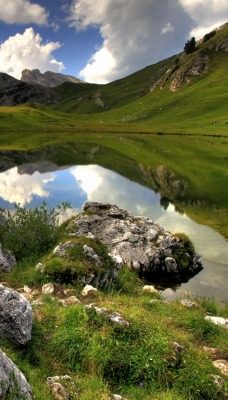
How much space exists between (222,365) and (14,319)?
20.9 feet

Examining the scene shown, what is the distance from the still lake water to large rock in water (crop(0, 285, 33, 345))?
13263 millimetres

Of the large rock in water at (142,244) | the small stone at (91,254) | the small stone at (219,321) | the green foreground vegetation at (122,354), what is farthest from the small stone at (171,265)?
the green foreground vegetation at (122,354)

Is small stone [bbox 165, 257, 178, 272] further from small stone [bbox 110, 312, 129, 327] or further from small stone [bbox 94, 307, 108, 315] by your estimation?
small stone [bbox 110, 312, 129, 327]

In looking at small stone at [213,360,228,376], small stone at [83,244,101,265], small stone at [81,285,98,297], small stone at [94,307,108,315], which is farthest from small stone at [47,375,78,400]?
small stone at [83,244,101,265]

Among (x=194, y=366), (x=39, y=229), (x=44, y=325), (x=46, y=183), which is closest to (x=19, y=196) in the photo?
(x=46, y=183)

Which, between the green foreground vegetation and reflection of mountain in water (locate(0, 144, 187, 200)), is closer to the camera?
the green foreground vegetation

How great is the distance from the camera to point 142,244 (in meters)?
26.6

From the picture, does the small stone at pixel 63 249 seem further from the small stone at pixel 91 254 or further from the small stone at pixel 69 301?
the small stone at pixel 69 301

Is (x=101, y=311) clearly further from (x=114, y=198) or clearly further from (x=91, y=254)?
(x=114, y=198)

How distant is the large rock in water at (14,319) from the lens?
35.3ft

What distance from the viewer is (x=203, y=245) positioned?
30.5 m

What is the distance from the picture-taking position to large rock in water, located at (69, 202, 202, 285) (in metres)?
25.3

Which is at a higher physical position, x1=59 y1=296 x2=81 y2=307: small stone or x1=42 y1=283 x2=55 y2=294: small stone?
x1=59 y1=296 x2=81 y2=307: small stone

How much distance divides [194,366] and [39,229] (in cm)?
1486
